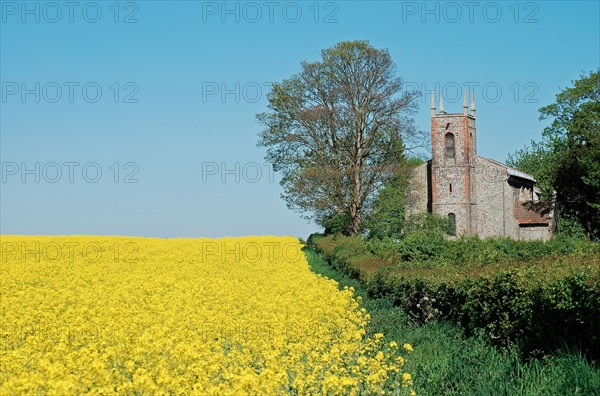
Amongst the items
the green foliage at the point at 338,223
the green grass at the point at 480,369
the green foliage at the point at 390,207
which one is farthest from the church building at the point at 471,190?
the green grass at the point at 480,369

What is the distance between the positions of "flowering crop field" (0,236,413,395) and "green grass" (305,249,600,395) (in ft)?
1.39

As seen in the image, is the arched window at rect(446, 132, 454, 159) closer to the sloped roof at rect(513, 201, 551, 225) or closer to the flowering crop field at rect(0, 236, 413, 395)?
the sloped roof at rect(513, 201, 551, 225)

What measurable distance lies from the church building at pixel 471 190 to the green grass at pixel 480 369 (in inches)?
1807

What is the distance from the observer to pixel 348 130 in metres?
51.8

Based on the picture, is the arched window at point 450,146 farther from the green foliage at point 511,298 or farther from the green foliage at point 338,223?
the green foliage at point 511,298

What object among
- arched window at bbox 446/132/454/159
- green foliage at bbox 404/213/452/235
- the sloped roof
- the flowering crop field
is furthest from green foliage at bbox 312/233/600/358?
the sloped roof

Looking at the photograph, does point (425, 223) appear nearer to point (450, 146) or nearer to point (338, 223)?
point (338, 223)

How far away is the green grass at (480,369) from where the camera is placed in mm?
9746

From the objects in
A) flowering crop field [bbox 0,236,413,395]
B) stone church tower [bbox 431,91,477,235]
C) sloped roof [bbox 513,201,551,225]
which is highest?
stone church tower [bbox 431,91,477,235]

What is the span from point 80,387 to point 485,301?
23.9 feet

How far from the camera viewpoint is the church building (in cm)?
6016

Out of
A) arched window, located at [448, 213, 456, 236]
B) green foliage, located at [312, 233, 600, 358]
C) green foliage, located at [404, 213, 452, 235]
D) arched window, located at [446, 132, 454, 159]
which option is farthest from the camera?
arched window, located at [446, 132, 454, 159]

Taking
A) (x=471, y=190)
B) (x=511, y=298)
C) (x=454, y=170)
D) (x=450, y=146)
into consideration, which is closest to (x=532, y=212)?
(x=471, y=190)

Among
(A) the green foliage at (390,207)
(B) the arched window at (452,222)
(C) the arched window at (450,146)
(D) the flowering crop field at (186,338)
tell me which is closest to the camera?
(D) the flowering crop field at (186,338)
